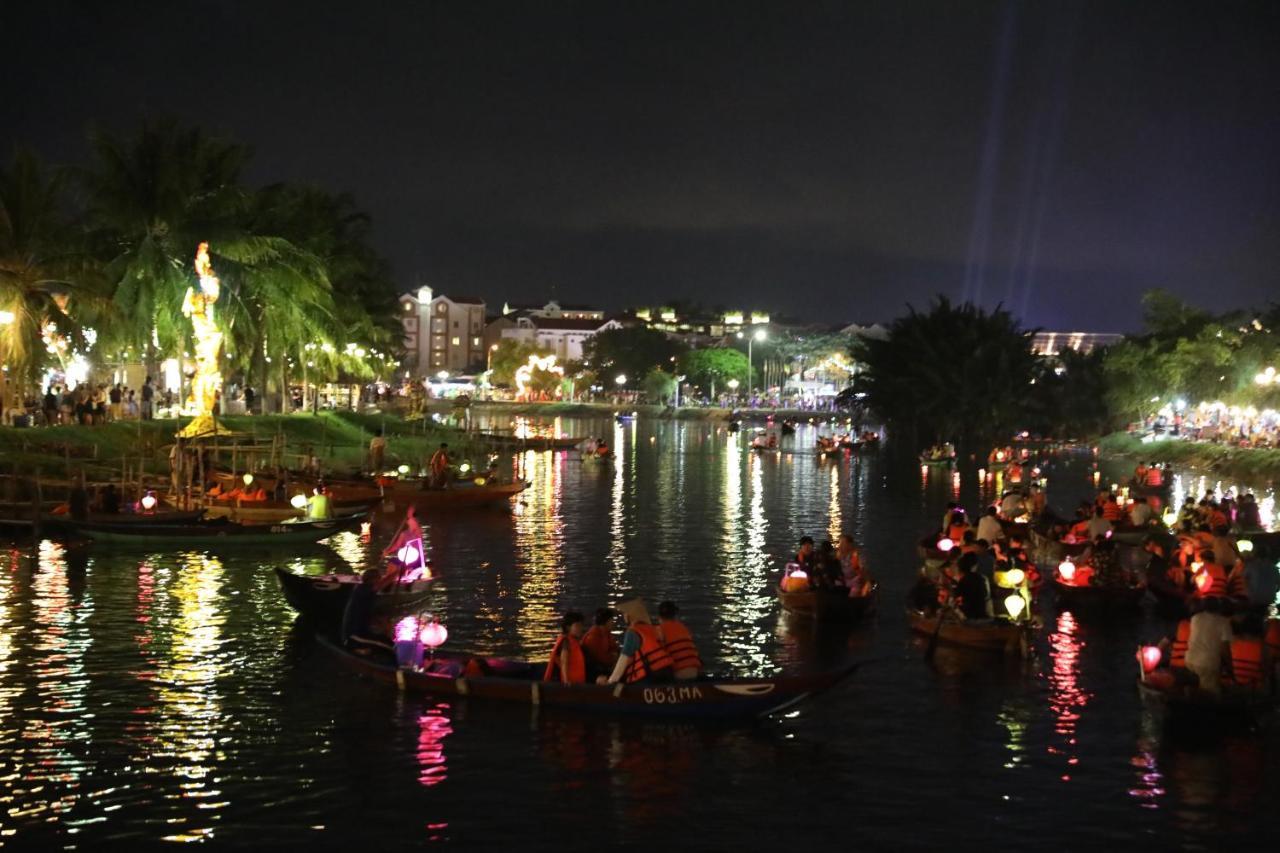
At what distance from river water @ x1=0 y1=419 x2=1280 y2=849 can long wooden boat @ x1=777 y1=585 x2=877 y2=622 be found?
1.55ft

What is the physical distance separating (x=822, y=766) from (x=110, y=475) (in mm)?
30743

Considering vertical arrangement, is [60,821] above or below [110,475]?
below

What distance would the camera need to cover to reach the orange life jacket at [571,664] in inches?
709

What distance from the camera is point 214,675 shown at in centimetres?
2077

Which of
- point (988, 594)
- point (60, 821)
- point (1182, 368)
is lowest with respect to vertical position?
point (60, 821)

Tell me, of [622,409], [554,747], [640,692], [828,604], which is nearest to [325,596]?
[554,747]

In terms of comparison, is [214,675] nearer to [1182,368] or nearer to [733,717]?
[733,717]

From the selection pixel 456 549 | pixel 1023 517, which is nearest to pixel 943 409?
pixel 1023 517

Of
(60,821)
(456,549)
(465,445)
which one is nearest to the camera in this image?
(60,821)

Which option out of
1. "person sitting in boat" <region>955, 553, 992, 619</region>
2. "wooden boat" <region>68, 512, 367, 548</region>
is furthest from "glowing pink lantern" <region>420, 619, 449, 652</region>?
"wooden boat" <region>68, 512, 367, 548</region>

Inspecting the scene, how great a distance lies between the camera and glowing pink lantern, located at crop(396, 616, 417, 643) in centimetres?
2006

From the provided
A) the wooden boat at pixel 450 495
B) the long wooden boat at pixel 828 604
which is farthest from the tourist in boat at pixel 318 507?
the long wooden boat at pixel 828 604

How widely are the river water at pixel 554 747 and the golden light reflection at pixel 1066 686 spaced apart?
66 millimetres

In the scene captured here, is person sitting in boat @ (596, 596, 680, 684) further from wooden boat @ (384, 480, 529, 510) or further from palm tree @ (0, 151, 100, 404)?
palm tree @ (0, 151, 100, 404)
